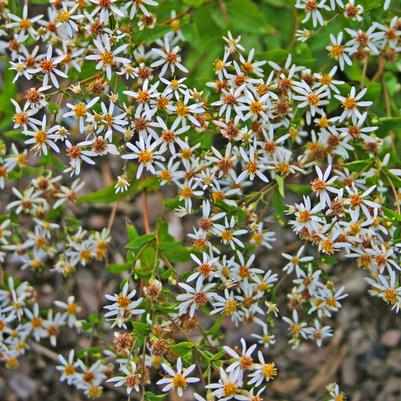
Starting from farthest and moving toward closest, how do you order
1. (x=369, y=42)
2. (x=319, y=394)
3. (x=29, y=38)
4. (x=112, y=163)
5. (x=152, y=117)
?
(x=112, y=163)
(x=319, y=394)
(x=29, y=38)
(x=369, y=42)
(x=152, y=117)

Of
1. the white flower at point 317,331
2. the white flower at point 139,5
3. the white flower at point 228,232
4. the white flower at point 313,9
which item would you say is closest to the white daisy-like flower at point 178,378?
the white flower at point 228,232

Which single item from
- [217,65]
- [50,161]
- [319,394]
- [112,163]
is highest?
[217,65]

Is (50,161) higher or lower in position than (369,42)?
lower

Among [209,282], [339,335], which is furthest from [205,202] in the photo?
[339,335]

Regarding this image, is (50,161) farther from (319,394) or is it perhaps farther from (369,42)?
(319,394)

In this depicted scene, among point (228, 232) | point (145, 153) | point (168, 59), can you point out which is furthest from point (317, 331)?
point (168, 59)

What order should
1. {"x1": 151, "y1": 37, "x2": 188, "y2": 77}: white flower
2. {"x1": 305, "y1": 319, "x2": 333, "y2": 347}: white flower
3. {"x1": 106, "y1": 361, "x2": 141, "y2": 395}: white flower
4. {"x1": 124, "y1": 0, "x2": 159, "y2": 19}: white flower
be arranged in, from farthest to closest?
{"x1": 305, "y1": 319, "x2": 333, "y2": 347}: white flower, {"x1": 151, "y1": 37, "x2": 188, "y2": 77}: white flower, {"x1": 124, "y1": 0, "x2": 159, "y2": 19}: white flower, {"x1": 106, "y1": 361, "x2": 141, "y2": 395}: white flower

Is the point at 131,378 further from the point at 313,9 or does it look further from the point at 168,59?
the point at 313,9

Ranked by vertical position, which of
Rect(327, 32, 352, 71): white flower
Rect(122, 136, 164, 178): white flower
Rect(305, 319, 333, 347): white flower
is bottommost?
Rect(305, 319, 333, 347): white flower

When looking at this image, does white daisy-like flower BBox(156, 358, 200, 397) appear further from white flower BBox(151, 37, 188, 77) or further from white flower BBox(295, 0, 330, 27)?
white flower BBox(295, 0, 330, 27)

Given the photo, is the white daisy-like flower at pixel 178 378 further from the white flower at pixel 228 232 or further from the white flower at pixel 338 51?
the white flower at pixel 338 51

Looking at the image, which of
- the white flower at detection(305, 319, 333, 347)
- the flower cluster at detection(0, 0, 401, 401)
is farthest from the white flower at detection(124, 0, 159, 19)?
the white flower at detection(305, 319, 333, 347)
